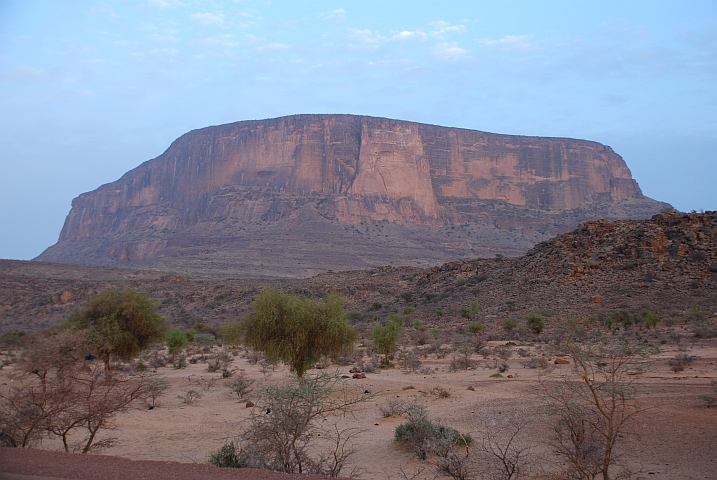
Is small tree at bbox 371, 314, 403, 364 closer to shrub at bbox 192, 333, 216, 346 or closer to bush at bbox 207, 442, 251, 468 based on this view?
bush at bbox 207, 442, 251, 468

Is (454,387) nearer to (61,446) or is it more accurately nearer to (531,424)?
(531,424)

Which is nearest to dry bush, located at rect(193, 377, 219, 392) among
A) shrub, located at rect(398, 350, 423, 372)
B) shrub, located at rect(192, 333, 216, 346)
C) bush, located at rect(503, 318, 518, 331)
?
shrub, located at rect(398, 350, 423, 372)

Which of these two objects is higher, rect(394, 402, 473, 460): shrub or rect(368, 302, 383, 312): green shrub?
rect(394, 402, 473, 460): shrub

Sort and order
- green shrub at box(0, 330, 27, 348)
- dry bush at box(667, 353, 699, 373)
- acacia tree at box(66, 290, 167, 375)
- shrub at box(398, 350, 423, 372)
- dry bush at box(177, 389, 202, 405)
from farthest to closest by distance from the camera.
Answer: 1. green shrub at box(0, 330, 27, 348)
2. acacia tree at box(66, 290, 167, 375)
3. shrub at box(398, 350, 423, 372)
4. dry bush at box(177, 389, 202, 405)
5. dry bush at box(667, 353, 699, 373)

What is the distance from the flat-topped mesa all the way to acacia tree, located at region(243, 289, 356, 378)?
280ft

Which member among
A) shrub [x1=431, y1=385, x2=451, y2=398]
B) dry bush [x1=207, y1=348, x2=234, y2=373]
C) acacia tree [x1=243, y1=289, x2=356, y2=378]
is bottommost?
dry bush [x1=207, y1=348, x2=234, y2=373]

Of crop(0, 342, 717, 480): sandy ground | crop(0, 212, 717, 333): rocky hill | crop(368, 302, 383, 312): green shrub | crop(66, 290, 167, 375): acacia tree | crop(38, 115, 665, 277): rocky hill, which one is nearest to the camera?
crop(0, 342, 717, 480): sandy ground

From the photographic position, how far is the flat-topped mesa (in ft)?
353

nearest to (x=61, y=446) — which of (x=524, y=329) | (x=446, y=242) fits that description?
(x=524, y=329)

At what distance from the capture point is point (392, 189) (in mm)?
109062

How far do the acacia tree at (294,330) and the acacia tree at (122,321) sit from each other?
5.52 m

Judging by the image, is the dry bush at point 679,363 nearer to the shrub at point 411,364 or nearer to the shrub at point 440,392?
the shrub at point 440,392

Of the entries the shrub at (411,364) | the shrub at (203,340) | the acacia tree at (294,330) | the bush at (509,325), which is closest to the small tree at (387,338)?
the shrub at (411,364)

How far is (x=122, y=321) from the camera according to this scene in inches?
758
